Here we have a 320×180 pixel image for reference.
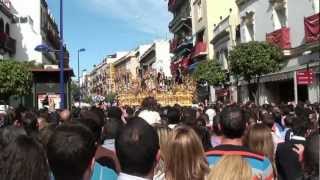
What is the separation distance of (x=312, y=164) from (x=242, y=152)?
1.29 m

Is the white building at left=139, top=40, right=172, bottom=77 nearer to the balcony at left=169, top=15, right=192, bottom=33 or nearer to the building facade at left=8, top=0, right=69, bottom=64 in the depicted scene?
the balcony at left=169, top=15, right=192, bottom=33

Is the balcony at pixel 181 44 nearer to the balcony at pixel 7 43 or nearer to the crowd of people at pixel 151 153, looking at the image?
the balcony at pixel 7 43

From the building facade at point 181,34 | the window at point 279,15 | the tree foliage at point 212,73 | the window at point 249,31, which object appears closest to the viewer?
the window at point 279,15

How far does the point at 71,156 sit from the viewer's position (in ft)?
13.5

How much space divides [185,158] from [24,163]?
181cm

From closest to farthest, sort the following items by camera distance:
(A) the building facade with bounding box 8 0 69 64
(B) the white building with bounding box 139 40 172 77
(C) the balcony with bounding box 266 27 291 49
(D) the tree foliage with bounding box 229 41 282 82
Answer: (C) the balcony with bounding box 266 27 291 49, (D) the tree foliage with bounding box 229 41 282 82, (A) the building facade with bounding box 8 0 69 64, (B) the white building with bounding box 139 40 172 77

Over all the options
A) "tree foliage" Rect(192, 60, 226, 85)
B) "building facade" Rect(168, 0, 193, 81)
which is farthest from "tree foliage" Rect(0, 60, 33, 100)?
"building facade" Rect(168, 0, 193, 81)

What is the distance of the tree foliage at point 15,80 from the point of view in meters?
42.6

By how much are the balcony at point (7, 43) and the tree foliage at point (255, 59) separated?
2954 centimetres

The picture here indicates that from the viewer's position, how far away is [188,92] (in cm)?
2944

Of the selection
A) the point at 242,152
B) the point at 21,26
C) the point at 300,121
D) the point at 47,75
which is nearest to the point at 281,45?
the point at 47,75

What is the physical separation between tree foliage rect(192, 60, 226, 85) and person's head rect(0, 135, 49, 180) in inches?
1772

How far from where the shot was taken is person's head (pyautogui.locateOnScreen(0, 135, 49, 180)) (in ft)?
12.2

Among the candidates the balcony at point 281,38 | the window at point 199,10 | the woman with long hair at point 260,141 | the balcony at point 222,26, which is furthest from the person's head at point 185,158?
the window at point 199,10
